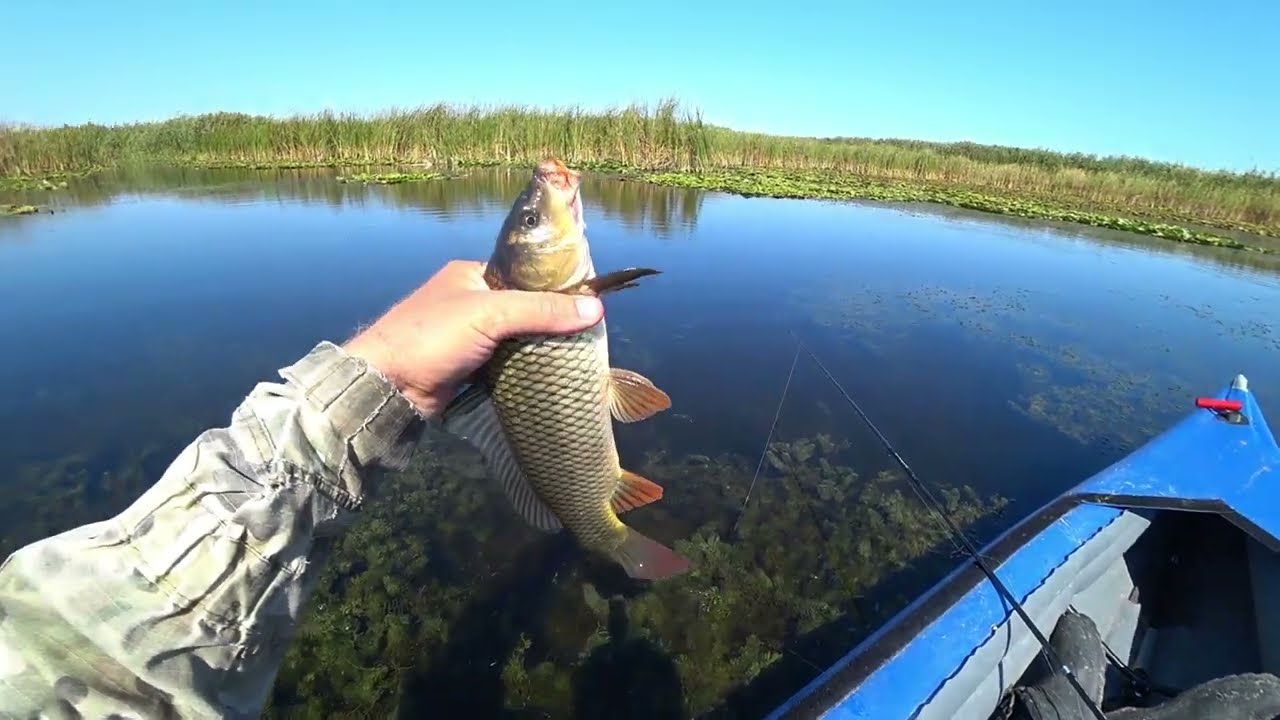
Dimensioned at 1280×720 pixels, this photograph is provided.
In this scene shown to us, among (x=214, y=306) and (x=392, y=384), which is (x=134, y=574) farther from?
(x=214, y=306)

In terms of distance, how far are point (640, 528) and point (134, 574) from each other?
127 inches

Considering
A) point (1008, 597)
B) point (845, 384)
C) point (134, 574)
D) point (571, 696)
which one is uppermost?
point (134, 574)

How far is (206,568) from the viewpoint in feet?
3.50

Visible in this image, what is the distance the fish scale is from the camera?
5.89ft

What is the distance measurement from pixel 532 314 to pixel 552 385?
323mm

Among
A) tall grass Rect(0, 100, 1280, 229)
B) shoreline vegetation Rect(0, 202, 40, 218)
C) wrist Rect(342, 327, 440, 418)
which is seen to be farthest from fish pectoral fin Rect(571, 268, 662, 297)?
tall grass Rect(0, 100, 1280, 229)

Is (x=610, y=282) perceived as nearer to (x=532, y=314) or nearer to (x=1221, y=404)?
(x=532, y=314)

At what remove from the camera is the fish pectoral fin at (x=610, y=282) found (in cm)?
164

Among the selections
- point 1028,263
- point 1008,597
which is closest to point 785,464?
point 1008,597

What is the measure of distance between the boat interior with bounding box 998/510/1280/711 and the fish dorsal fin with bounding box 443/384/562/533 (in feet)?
7.12

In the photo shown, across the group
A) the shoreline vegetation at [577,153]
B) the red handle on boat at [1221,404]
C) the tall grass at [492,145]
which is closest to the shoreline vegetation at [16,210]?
the shoreline vegetation at [577,153]

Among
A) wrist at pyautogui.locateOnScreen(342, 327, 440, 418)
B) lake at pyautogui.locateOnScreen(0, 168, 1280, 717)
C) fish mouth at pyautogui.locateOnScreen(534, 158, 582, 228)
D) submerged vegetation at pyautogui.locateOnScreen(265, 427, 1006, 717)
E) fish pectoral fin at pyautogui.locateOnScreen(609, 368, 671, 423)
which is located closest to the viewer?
wrist at pyautogui.locateOnScreen(342, 327, 440, 418)

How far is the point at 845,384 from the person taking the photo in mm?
6137

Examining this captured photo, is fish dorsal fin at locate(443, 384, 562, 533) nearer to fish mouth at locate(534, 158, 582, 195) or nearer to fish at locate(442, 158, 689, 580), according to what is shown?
fish at locate(442, 158, 689, 580)
